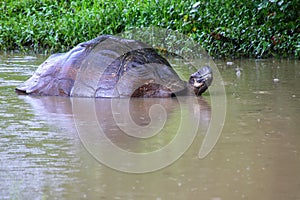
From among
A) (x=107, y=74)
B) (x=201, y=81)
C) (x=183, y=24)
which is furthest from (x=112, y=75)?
(x=183, y=24)

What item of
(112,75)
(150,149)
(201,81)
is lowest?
(150,149)

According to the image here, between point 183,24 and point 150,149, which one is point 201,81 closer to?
point 150,149

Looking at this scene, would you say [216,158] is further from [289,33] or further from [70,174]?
[289,33]

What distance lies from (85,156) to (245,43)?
580 cm

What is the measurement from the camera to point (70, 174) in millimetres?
3680

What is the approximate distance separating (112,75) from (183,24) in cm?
391

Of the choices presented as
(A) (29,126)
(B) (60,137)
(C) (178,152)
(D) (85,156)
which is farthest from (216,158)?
(A) (29,126)

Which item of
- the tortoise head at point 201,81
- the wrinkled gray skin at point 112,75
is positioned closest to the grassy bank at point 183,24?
the tortoise head at point 201,81

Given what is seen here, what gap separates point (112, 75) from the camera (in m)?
6.25

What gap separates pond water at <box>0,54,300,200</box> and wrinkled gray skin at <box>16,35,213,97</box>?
0.19 m

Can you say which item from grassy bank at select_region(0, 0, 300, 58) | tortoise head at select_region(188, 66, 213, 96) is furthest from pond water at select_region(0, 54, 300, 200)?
grassy bank at select_region(0, 0, 300, 58)

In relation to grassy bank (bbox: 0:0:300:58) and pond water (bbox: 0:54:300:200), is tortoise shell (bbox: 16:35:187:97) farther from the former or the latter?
grassy bank (bbox: 0:0:300:58)

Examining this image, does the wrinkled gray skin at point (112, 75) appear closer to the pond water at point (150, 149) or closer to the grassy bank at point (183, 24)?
the pond water at point (150, 149)

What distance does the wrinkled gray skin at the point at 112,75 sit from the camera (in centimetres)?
622
